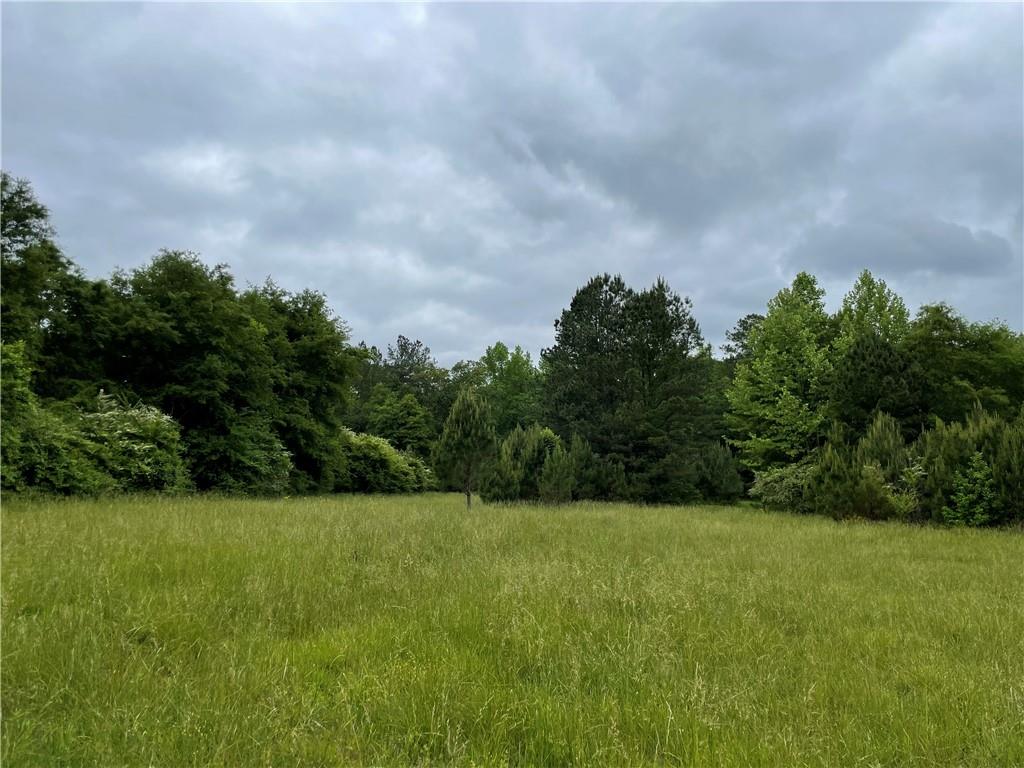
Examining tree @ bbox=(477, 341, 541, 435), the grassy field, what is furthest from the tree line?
tree @ bbox=(477, 341, 541, 435)

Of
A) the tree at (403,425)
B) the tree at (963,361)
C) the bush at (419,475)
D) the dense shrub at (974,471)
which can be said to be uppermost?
the tree at (963,361)

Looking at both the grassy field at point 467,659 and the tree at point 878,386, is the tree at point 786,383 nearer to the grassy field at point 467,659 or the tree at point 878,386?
the tree at point 878,386

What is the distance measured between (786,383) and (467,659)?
32.6m

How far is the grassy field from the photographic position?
2.76 metres

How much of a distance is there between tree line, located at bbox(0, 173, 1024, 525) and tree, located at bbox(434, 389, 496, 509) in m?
0.08

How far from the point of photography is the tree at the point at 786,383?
1219 inches

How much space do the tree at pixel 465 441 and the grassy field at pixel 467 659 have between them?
12.9 m

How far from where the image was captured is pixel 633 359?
31.0m

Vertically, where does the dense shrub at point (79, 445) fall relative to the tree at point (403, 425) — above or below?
below

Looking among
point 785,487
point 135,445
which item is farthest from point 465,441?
point 785,487

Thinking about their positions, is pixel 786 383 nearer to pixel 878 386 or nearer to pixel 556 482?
pixel 878 386

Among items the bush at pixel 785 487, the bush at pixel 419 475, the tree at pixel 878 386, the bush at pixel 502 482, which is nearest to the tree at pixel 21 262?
the bush at pixel 502 482

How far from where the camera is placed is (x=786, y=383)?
31.9 m

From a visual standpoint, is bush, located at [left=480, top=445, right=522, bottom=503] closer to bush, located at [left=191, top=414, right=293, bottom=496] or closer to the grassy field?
bush, located at [left=191, top=414, right=293, bottom=496]
